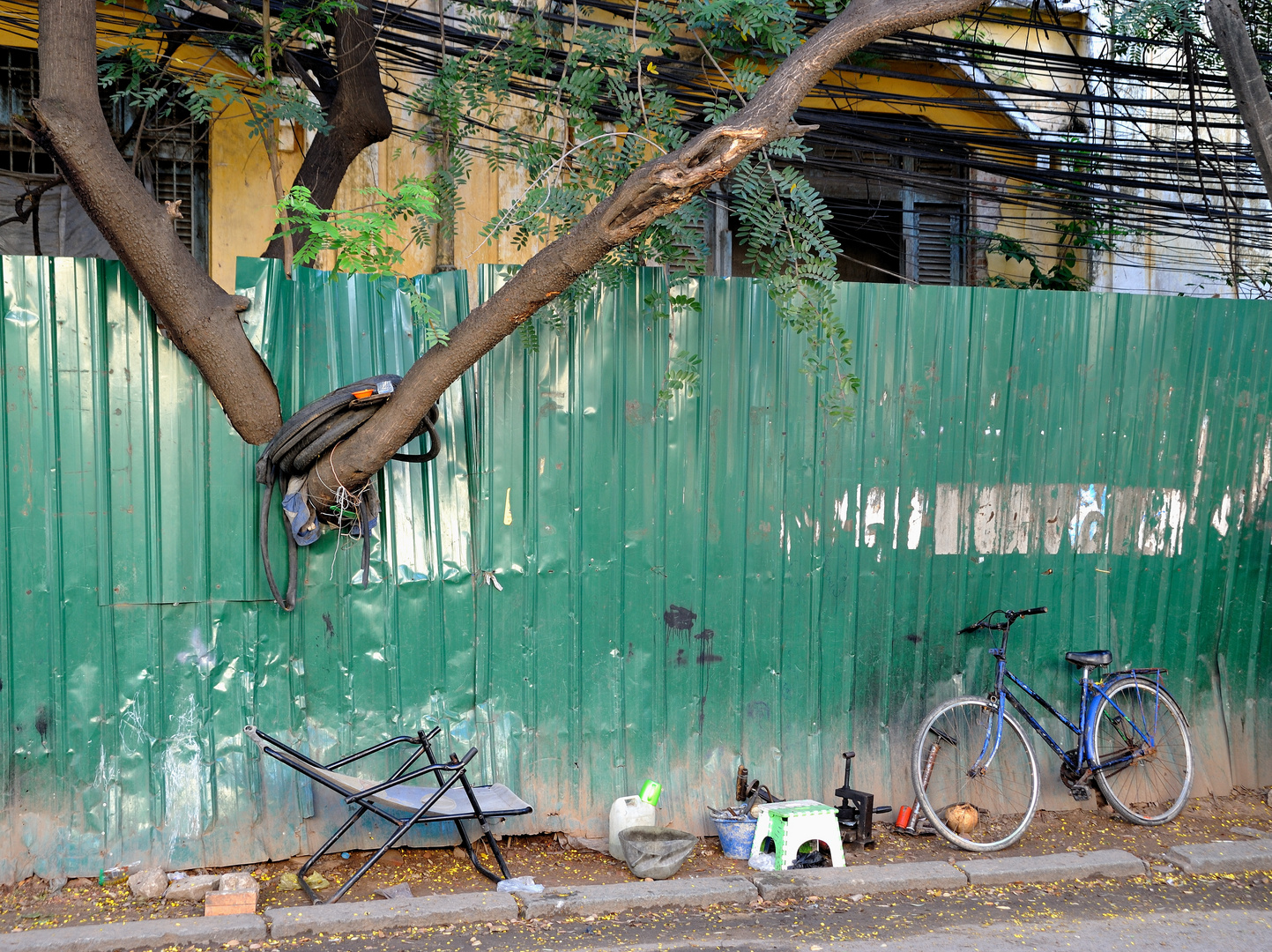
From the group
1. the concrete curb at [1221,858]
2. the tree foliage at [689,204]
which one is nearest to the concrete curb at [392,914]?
the tree foliage at [689,204]

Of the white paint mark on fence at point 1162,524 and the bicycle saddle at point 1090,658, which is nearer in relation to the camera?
the bicycle saddle at point 1090,658

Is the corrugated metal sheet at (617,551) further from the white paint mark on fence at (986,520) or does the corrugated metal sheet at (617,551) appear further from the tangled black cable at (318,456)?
the tangled black cable at (318,456)

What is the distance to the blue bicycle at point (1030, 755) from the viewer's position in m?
5.18

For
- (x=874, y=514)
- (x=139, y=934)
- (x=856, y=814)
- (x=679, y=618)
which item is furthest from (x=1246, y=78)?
(x=139, y=934)

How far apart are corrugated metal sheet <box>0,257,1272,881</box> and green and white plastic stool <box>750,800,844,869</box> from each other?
0.37 m

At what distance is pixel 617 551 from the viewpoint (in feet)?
16.0

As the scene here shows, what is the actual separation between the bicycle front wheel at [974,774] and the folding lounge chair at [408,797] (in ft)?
7.29

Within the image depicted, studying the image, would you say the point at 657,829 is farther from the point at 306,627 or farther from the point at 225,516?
the point at 225,516

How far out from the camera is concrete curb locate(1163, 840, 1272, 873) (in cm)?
494

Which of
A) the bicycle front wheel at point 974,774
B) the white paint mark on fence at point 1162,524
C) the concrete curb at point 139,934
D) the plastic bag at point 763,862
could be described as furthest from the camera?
the white paint mark on fence at point 1162,524

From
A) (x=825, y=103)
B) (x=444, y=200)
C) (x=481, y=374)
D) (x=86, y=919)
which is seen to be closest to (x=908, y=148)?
(x=825, y=103)

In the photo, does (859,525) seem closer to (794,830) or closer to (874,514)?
(874,514)

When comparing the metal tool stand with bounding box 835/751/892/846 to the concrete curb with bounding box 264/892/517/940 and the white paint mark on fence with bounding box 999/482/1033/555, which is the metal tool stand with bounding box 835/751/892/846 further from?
the concrete curb with bounding box 264/892/517/940

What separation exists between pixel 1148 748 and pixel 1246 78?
12.1ft
